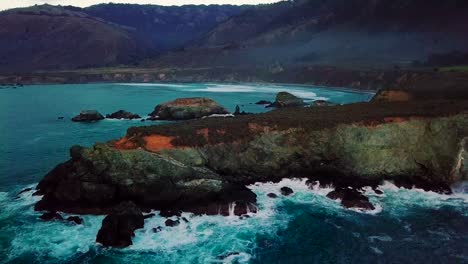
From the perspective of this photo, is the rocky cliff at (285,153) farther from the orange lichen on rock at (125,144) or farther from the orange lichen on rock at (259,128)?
the orange lichen on rock at (259,128)

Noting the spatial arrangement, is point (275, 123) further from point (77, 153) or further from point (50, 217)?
point (50, 217)

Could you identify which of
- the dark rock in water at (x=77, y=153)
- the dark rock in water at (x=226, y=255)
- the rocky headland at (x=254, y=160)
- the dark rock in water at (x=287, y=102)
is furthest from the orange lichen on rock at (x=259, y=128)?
the dark rock in water at (x=287, y=102)

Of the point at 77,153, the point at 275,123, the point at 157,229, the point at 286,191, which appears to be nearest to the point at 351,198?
the point at 286,191

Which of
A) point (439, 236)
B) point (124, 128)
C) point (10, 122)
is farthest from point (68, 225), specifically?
point (10, 122)

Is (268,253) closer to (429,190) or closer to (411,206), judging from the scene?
(411,206)

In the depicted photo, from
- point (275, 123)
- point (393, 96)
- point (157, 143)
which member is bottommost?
point (157, 143)

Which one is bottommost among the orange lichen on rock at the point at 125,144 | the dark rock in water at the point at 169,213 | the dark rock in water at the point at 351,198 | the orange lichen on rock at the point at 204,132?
the dark rock in water at the point at 169,213
